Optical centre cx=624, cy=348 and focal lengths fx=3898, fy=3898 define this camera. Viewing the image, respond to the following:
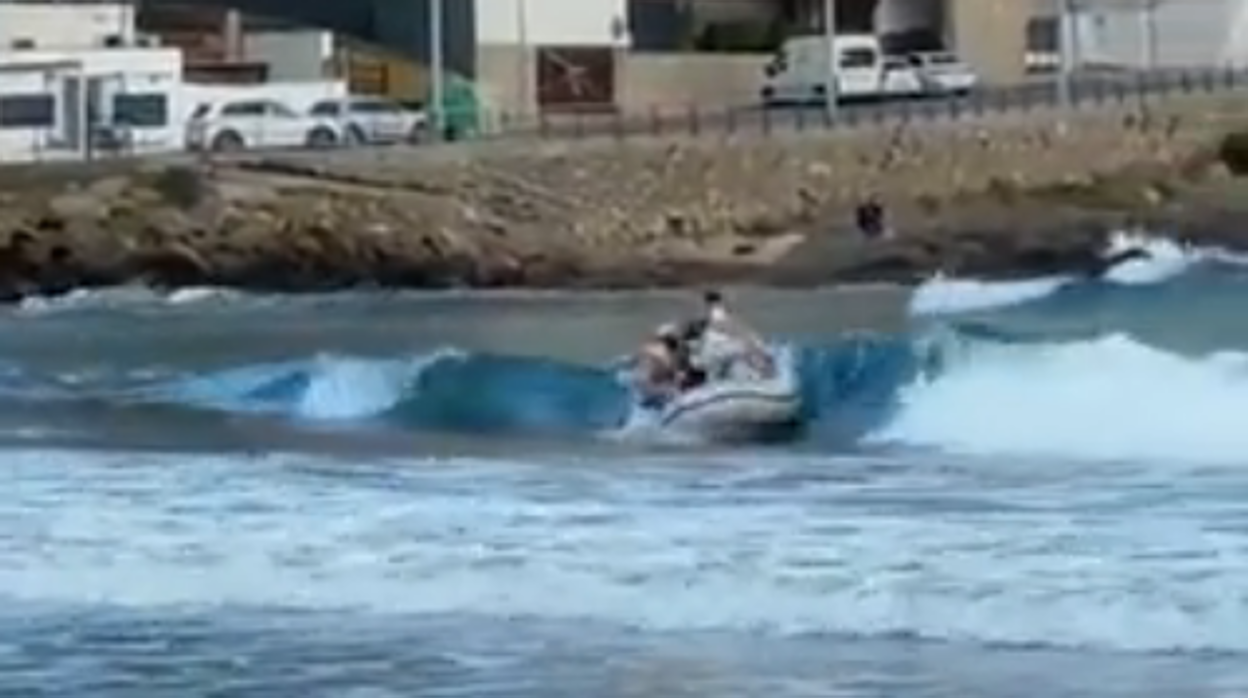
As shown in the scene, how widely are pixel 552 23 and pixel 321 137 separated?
38.9 ft

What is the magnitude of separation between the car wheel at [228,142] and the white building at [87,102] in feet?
3.32

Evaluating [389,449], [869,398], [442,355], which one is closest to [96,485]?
[389,449]

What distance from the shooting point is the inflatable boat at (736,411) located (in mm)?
38000

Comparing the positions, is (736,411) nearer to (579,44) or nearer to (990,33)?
(579,44)

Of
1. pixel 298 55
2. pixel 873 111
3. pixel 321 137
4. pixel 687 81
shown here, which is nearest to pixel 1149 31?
pixel 687 81

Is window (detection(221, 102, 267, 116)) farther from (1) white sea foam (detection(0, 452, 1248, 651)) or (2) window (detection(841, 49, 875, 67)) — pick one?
(1) white sea foam (detection(0, 452, 1248, 651))

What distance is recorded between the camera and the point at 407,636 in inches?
849

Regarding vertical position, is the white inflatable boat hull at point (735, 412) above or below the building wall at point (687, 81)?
below

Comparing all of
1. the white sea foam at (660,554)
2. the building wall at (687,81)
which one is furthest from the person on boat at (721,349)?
the building wall at (687,81)

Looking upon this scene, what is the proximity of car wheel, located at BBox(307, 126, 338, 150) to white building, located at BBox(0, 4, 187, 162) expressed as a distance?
2750mm

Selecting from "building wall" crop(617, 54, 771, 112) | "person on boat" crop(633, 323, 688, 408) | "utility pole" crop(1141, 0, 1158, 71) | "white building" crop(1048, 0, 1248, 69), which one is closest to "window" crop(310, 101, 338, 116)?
"building wall" crop(617, 54, 771, 112)

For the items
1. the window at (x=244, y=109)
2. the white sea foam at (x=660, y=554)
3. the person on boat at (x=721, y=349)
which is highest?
the window at (x=244, y=109)

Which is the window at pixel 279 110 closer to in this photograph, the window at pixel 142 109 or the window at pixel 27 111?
the window at pixel 142 109

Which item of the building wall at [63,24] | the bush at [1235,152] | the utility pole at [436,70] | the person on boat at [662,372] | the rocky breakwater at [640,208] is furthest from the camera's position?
the building wall at [63,24]
